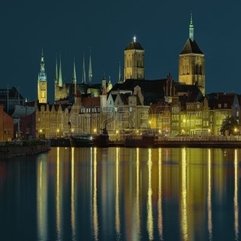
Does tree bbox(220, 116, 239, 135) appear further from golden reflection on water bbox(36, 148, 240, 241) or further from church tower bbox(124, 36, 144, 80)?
golden reflection on water bbox(36, 148, 240, 241)

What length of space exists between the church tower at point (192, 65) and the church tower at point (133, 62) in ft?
25.6

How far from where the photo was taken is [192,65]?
5571 inches

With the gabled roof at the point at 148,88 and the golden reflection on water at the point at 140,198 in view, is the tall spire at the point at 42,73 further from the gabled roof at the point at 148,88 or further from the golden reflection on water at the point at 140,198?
the golden reflection on water at the point at 140,198

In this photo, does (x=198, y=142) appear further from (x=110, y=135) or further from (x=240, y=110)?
(x=110, y=135)

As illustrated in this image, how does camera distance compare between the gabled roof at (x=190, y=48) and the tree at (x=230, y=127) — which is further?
the gabled roof at (x=190, y=48)

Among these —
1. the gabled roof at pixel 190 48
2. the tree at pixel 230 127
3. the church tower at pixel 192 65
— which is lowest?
the tree at pixel 230 127

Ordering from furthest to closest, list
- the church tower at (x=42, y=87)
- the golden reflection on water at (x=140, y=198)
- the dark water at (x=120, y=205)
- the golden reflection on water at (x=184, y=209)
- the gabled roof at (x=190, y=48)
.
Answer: the church tower at (x=42, y=87)
the gabled roof at (x=190, y=48)
the golden reflection on water at (x=140, y=198)
the dark water at (x=120, y=205)
the golden reflection on water at (x=184, y=209)

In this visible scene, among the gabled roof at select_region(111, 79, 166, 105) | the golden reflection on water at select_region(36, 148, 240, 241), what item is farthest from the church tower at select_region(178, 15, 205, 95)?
the golden reflection on water at select_region(36, 148, 240, 241)

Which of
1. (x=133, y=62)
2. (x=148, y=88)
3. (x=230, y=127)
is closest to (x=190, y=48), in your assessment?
(x=133, y=62)

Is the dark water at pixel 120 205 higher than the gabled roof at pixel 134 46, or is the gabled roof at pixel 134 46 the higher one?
the gabled roof at pixel 134 46

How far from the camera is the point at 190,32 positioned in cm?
14525

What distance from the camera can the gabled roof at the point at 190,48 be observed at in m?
142

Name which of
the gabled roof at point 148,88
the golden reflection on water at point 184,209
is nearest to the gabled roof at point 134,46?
the gabled roof at point 148,88

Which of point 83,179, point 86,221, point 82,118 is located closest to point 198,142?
point 82,118
